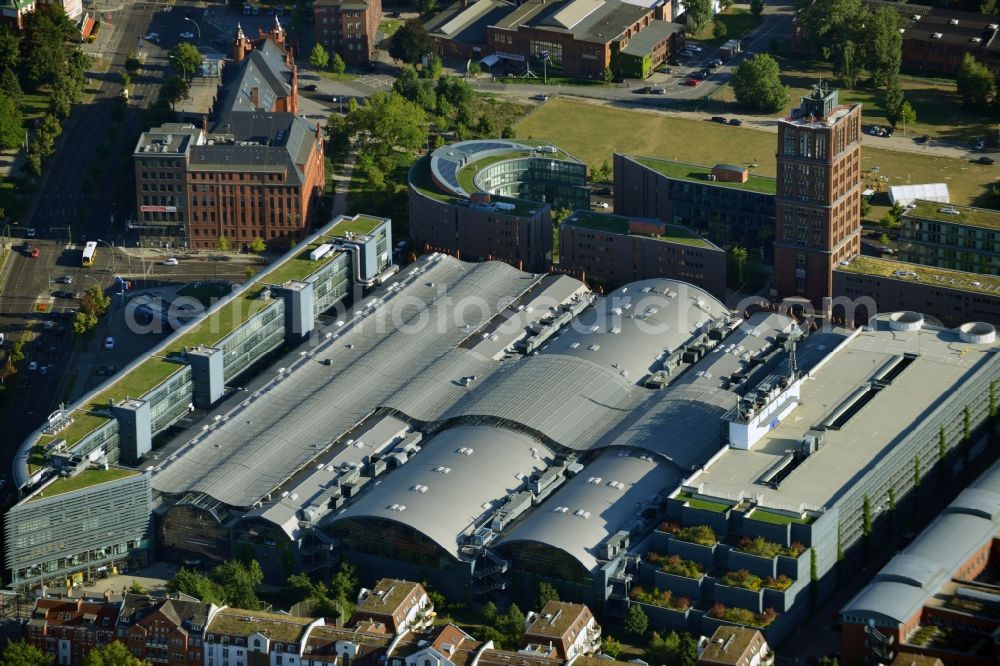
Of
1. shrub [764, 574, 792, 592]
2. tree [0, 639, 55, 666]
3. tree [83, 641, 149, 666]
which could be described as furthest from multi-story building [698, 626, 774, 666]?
tree [0, 639, 55, 666]

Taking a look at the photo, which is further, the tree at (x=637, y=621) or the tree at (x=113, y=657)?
the tree at (x=637, y=621)

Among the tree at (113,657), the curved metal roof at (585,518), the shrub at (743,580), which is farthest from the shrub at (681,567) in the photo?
the tree at (113,657)

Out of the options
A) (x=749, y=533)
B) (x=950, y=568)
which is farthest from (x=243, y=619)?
(x=950, y=568)

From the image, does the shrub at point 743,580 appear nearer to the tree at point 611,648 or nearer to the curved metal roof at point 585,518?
the tree at point 611,648

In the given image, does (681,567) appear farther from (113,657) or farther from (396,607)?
(113,657)

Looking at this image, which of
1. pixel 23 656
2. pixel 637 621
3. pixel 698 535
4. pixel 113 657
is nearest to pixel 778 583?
pixel 698 535
